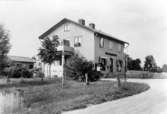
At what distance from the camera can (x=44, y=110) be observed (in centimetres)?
794

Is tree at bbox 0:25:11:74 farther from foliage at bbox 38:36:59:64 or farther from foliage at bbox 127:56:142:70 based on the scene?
foliage at bbox 127:56:142:70

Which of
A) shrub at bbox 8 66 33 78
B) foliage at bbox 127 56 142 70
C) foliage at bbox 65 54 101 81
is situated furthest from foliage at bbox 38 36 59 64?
foliage at bbox 127 56 142 70

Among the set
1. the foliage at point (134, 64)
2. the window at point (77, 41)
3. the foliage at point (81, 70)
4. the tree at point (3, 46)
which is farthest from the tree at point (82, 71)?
the foliage at point (134, 64)

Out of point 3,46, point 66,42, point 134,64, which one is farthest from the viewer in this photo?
point 134,64

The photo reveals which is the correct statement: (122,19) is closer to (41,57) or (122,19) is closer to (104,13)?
(104,13)

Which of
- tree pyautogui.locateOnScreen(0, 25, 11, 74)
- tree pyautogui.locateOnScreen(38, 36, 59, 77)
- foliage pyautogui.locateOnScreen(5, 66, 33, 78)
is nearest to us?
tree pyautogui.locateOnScreen(0, 25, 11, 74)

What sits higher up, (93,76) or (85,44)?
(85,44)

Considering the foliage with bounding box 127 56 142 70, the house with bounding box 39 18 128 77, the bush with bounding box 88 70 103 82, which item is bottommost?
the bush with bounding box 88 70 103 82

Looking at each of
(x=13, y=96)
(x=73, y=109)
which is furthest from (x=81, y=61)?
(x=73, y=109)

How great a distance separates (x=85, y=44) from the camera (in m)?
25.6

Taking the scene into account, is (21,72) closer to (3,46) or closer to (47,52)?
(47,52)

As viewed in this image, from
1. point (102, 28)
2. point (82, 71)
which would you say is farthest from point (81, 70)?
point (102, 28)

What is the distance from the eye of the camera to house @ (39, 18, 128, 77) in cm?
2509

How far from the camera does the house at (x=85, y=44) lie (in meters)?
25.1
